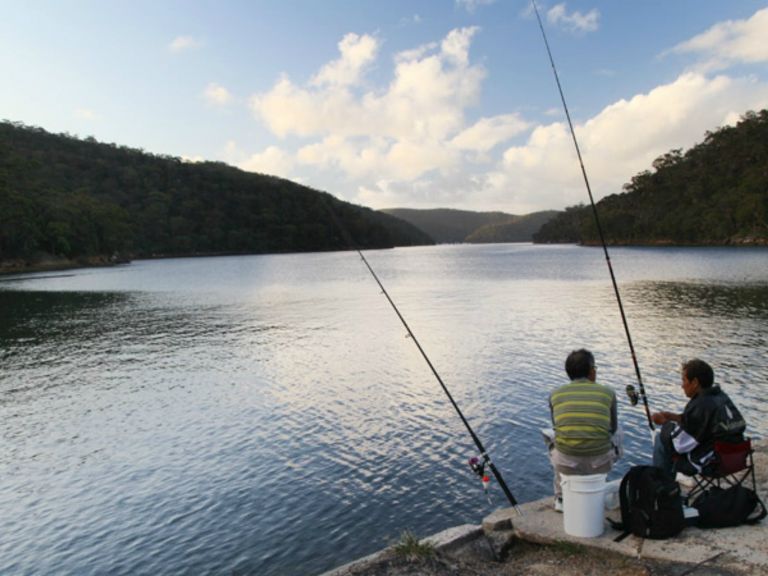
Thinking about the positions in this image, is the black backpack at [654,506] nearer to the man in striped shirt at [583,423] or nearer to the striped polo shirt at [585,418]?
the man in striped shirt at [583,423]

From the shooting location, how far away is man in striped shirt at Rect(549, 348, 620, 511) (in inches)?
240

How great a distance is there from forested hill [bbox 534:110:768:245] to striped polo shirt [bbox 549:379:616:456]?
473 ft

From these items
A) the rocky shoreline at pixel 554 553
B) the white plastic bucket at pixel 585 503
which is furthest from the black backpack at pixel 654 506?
the white plastic bucket at pixel 585 503

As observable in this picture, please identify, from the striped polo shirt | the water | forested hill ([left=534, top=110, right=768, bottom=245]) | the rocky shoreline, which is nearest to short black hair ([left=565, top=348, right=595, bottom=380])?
the striped polo shirt

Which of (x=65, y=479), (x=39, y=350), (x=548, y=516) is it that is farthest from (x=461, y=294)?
(x=548, y=516)

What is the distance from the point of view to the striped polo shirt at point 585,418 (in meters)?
6.09

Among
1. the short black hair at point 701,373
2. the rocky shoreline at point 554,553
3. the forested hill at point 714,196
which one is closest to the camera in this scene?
the rocky shoreline at point 554,553

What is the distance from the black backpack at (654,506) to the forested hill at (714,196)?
14414 cm

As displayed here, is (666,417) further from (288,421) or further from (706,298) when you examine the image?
(706,298)

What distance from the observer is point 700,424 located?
245 inches

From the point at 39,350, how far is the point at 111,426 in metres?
16.4

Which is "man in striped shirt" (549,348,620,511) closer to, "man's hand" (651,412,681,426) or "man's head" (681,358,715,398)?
"man's hand" (651,412,681,426)

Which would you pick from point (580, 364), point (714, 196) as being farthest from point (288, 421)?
point (714, 196)

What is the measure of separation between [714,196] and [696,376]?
179663 millimetres
